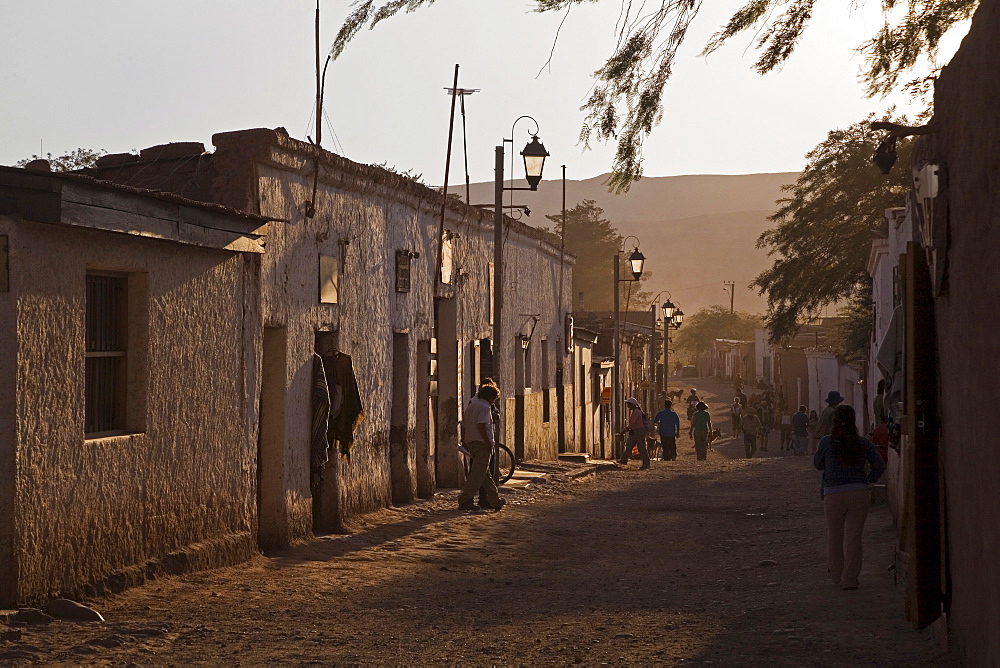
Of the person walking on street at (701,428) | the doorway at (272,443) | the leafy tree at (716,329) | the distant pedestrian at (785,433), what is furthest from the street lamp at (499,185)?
the leafy tree at (716,329)

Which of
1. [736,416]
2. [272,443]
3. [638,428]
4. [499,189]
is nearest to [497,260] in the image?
[499,189]

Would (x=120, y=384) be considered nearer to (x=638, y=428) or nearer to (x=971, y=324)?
(x=971, y=324)

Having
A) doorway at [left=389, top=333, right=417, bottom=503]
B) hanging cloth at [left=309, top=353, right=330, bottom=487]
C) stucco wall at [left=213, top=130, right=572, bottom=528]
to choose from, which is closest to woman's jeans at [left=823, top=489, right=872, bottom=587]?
stucco wall at [left=213, top=130, right=572, bottom=528]

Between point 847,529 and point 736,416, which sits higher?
point 847,529

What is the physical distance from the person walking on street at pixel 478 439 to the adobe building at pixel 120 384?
423 centimetres

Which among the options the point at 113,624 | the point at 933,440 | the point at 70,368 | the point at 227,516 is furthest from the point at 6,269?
the point at 933,440

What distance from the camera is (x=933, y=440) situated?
6727 mm

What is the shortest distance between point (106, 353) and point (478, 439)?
640cm

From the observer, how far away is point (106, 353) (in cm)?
854

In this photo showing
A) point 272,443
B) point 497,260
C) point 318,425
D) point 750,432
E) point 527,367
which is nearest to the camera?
point 272,443

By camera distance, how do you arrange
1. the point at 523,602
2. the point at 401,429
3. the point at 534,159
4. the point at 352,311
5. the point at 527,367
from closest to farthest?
1. the point at 523,602
2. the point at 352,311
3. the point at 401,429
4. the point at 534,159
5. the point at 527,367

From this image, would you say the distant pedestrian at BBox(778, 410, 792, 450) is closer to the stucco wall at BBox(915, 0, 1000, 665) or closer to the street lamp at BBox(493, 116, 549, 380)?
the street lamp at BBox(493, 116, 549, 380)

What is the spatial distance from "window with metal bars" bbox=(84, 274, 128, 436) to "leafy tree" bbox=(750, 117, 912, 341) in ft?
76.2

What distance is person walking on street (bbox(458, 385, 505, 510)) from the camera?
14.3 meters
